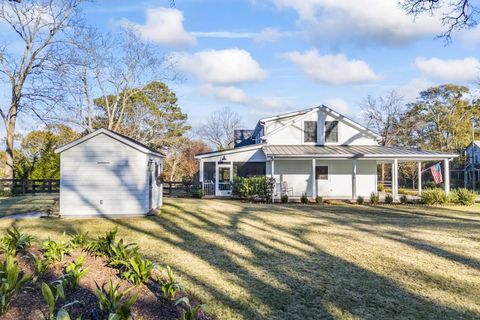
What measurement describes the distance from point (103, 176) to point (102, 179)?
11 centimetres

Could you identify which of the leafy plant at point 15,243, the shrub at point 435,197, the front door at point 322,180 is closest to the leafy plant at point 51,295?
the leafy plant at point 15,243

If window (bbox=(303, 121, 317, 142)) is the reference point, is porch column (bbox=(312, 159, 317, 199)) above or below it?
below

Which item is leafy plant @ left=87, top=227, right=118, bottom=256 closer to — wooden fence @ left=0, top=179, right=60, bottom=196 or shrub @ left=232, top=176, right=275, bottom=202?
shrub @ left=232, top=176, right=275, bottom=202

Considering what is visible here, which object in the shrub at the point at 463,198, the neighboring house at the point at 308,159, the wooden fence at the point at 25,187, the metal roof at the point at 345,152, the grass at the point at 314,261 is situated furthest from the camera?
the wooden fence at the point at 25,187

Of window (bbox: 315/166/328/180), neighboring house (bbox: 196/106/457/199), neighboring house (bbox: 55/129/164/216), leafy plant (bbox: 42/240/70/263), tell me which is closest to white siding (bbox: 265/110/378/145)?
neighboring house (bbox: 196/106/457/199)

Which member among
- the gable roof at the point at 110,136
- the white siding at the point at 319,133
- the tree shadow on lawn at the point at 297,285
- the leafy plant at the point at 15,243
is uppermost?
the white siding at the point at 319,133

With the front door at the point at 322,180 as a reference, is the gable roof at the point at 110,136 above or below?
above

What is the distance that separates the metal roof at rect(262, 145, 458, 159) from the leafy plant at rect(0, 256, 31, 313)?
15.6 metres

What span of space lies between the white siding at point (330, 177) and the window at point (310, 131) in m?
1.53

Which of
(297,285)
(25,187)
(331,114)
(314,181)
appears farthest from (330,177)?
(25,187)

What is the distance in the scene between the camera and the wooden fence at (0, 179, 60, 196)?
22.0 meters

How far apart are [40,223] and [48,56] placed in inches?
699

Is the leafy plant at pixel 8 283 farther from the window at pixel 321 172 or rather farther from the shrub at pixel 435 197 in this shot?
the window at pixel 321 172

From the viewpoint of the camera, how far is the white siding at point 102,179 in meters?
11.8
